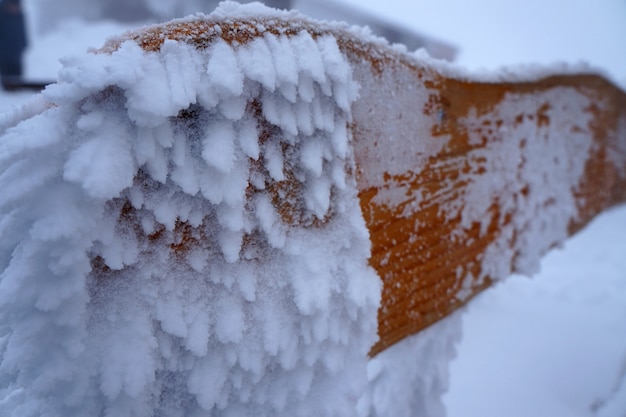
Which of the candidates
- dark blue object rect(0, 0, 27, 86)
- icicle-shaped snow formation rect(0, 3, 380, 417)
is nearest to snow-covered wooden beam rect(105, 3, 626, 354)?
icicle-shaped snow formation rect(0, 3, 380, 417)

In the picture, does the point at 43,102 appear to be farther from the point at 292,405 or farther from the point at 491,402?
the point at 491,402

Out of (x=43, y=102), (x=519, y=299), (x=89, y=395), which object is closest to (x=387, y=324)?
(x=89, y=395)

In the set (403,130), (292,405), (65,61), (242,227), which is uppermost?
(65,61)

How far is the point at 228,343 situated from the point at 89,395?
24 centimetres

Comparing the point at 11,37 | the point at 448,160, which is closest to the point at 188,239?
the point at 448,160

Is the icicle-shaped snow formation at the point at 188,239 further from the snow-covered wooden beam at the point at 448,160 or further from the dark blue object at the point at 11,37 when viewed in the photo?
the dark blue object at the point at 11,37

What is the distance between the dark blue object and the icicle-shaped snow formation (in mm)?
5469

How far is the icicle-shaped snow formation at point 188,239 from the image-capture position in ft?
1.94

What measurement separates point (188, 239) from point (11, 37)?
5.84 metres

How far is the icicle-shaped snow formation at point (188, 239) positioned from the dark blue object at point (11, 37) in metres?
5.47

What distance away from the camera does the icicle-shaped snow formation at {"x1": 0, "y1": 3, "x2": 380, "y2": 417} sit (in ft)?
1.94

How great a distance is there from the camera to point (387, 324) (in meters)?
1.20

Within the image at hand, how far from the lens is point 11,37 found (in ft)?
16.2

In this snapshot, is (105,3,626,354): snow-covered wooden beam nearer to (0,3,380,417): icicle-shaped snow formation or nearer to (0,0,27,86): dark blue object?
(0,3,380,417): icicle-shaped snow formation
